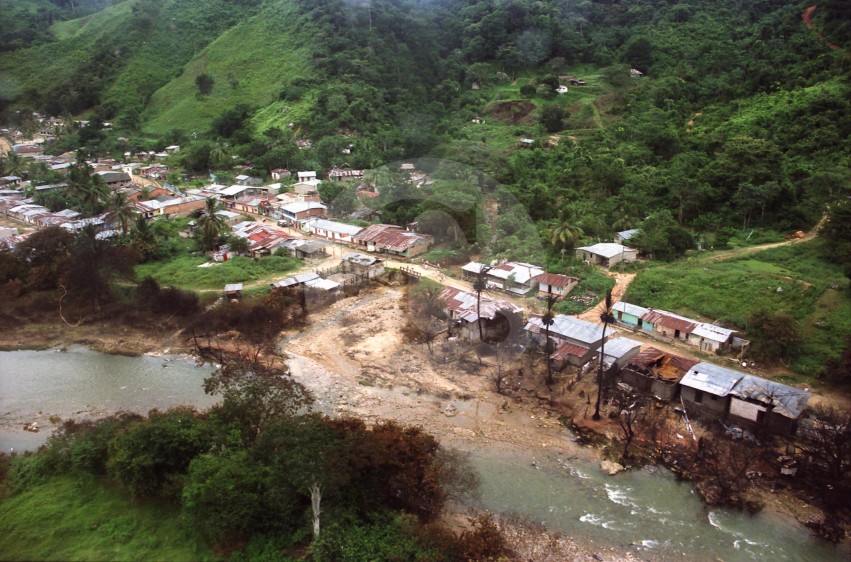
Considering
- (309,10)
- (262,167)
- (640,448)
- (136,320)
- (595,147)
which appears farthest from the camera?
(309,10)

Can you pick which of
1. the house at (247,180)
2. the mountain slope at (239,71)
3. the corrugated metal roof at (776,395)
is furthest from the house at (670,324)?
the mountain slope at (239,71)

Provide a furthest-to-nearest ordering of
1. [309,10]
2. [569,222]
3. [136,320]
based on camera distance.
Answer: [309,10]
[569,222]
[136,320]

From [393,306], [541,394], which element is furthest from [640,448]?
[393,306]

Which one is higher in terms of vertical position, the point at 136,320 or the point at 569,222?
the point at 569,222

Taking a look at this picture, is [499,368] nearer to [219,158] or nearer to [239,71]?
[219,158]

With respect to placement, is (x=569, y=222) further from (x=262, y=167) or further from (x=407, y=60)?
(x=407, y=60)

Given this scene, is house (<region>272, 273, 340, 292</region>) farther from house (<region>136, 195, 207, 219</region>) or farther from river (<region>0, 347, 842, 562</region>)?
house (<region>136, 195, 207, 219</region>)

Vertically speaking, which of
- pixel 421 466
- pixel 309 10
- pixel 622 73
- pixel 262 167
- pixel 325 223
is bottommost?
pixel 421 466

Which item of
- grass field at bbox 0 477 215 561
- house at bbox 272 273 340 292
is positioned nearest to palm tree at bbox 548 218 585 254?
house at bbox 272 273 340 292
